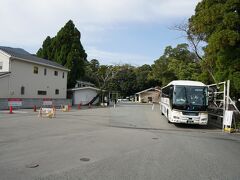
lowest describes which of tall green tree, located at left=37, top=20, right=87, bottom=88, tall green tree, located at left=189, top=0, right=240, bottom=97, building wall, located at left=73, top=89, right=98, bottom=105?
building wall, located at left=73, top=89, right=98, bottom=105

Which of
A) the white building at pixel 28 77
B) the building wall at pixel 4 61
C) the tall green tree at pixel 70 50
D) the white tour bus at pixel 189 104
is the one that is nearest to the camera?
the white tour bus at pixel 189 104

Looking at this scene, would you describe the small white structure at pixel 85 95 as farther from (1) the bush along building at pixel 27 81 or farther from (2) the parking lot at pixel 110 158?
(2) the parking lot at pixel 110 158

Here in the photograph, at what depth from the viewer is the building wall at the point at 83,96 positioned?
48500mm

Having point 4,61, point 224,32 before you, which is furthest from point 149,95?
point 224,32

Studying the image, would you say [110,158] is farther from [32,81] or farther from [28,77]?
[32,81]

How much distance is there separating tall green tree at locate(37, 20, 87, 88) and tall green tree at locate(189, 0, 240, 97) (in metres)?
30.1

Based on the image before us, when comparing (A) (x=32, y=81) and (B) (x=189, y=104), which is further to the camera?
(A) (x=32, y=81)

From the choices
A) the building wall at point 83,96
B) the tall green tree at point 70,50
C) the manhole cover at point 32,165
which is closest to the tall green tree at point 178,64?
the building wall at point 83,96

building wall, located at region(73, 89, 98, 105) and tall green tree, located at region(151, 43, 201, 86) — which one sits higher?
tall green tree, located at region(151, 43, 201, 86)

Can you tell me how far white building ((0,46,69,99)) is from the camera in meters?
32.2

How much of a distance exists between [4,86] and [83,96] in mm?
19549

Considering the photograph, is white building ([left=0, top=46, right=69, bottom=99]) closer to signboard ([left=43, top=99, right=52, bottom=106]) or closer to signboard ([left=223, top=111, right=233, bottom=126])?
signboard ([left=43, top=99, right=52, bottom=106])

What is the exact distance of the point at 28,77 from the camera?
117 feet

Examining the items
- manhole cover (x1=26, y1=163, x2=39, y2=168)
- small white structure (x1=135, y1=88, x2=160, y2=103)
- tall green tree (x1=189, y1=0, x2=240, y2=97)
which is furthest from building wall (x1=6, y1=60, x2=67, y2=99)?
small white structure (x1=135, y1=88, x2=160, y2=103)
